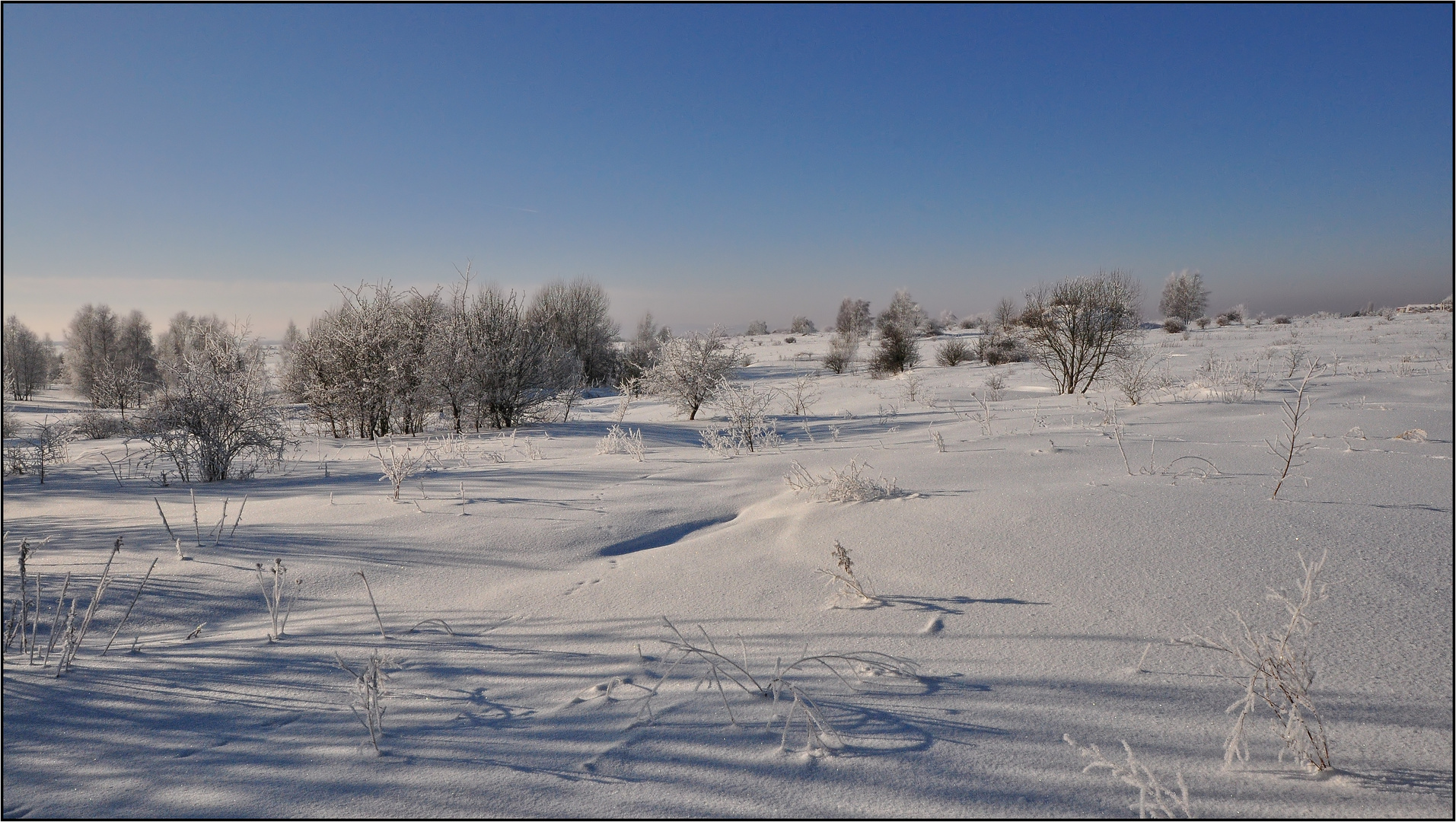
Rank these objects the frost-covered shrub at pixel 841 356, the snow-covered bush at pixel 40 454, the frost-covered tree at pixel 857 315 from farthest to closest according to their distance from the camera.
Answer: the frost-covered tree at pixel 857 315 → the frost-covered shrub at pixel 841 356 → the snow-covered bush at pixel 40 454

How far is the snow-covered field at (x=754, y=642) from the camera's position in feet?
5.15

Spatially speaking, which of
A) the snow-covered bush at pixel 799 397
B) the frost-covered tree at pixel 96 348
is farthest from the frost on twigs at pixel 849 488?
the frost-covered tree at pixel 96 348

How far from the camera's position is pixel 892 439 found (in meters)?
7.70

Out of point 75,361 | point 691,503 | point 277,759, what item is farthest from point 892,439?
point 75,361

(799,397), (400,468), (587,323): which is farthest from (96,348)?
(400,468)

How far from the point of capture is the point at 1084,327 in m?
15.1

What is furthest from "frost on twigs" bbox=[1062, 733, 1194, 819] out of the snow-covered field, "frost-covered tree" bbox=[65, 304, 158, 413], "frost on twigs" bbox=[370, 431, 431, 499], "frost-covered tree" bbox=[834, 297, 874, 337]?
"frost-covered tree" bbox=[834, 297, 874, 337]

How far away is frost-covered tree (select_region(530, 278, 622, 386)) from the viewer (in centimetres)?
2778

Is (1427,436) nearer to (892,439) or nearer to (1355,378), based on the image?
(892,439)

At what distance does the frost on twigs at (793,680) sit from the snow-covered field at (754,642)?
0.02 m

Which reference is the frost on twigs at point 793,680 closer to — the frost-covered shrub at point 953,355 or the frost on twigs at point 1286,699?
the frost on twigs at point 1286,699

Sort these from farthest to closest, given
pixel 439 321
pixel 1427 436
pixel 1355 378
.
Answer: pixel 439 321 < pixel 1355 378 < pixel 1427 436

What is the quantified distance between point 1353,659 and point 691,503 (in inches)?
128

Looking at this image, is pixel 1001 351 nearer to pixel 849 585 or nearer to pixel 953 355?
pixel 953 355
